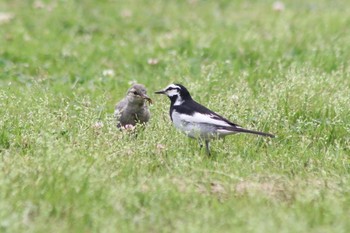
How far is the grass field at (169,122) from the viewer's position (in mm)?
6023

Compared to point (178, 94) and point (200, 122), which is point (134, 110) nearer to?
point (178, 94)

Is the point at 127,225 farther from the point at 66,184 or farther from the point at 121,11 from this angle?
the point at 121,11

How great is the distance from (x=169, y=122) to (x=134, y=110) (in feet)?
1.83

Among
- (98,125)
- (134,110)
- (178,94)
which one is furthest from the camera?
(134,110)

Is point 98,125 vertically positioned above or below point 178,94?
below

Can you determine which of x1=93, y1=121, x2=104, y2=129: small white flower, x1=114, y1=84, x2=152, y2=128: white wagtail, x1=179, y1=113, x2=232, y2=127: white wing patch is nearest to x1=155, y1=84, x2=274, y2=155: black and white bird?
x1=179, y1=113, x2=232, y2=127: white wing patch

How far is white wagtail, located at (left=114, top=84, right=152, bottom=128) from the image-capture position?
918 centimetres

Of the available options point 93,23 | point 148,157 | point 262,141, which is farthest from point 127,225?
point 93,23

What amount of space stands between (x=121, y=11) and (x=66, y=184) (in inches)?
389

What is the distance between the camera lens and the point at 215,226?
577 centimetres

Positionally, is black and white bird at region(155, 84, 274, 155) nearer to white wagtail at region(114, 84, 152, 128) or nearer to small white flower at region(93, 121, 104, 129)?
small white flower at region(93, 121, 104, 129)

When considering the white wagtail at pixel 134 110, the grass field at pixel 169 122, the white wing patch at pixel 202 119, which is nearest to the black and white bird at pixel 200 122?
the white wing patch at pixel 202 119

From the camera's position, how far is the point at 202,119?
7965 mm

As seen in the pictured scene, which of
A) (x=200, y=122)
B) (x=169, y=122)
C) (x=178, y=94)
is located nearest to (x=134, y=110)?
(x=169, y=122)
